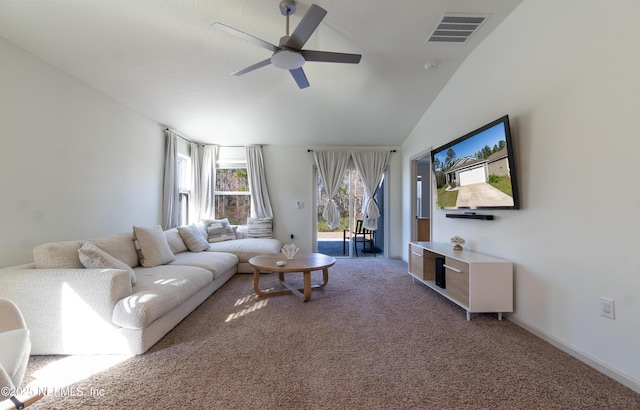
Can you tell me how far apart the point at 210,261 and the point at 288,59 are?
246 cm

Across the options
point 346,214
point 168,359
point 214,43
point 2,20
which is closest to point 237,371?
point 168,359

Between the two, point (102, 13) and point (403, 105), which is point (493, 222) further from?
point (102, 13)

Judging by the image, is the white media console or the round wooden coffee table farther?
the round wooden coffee table

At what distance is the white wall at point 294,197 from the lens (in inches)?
205

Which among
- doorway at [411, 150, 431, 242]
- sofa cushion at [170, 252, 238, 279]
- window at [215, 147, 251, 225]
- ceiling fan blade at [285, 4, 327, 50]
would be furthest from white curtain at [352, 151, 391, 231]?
ceiling fan blade at [285, 4, 327, 50]

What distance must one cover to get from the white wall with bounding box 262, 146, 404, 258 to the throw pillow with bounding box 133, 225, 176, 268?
7.97 feet

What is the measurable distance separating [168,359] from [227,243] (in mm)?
2535

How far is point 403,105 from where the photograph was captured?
3.96 meters

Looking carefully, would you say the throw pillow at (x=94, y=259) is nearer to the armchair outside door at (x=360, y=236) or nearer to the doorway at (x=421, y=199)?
the armchair outside door at (x=360, y=236)

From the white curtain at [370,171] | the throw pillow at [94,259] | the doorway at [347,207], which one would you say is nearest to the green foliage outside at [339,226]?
the doorway at [347,207]

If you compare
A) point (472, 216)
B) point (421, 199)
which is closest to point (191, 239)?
point (472, 216)

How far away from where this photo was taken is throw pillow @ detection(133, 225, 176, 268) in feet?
9.29

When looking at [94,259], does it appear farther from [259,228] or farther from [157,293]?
[259,228]

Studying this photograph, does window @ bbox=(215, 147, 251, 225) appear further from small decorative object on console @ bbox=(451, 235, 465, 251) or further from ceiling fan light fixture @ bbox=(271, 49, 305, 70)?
small decorative object on console @ bbox=(451, 235, 465, 251)
